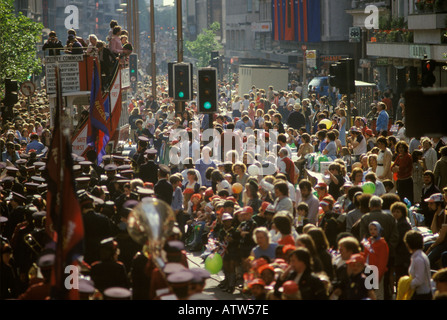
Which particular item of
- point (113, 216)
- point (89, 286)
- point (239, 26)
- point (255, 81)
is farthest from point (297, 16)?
point (89, 286)

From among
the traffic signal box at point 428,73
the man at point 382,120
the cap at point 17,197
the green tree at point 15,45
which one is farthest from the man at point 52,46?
the green tree at point 15,45

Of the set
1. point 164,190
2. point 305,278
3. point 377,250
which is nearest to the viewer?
point 305,278

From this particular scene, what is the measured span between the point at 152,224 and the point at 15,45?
100 ft

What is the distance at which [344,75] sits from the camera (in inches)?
897

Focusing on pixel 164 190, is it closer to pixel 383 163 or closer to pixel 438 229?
pixel 383 163

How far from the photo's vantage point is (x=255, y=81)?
1853 inches

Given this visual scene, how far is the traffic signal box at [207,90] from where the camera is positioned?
62.1ft

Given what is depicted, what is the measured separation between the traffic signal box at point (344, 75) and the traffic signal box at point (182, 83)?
3.72 meters

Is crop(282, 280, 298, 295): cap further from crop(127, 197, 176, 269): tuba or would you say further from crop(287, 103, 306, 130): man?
crop(287, 103, 306, 130): man

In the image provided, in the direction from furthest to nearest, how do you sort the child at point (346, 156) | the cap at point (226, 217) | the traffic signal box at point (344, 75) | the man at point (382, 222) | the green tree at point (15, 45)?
the green tree at point (15, 45) → the traffic signal box at point (344, 75) → the child at point (346, 156) → the cap at point (226, 217) → the man at point (382, 222)

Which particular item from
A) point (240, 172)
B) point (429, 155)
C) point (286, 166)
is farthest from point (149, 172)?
point (429, 155)

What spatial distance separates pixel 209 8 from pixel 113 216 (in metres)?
122

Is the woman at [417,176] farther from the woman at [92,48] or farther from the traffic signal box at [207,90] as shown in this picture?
the woman at [92,48]

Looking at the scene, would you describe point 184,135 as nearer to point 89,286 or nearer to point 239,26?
point 89,286
